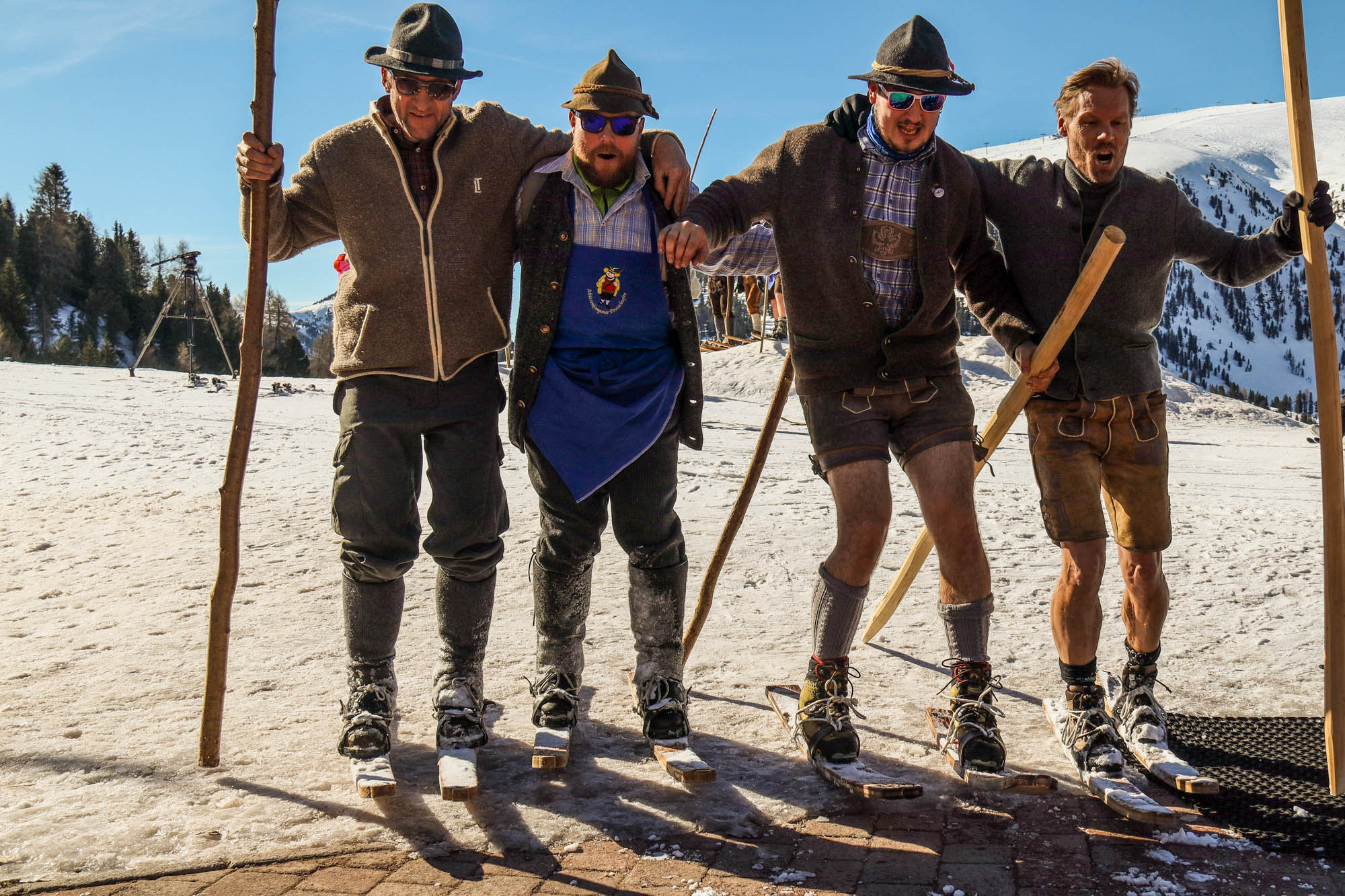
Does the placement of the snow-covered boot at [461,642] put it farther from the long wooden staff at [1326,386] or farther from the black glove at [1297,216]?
the black glove at [1297,216]

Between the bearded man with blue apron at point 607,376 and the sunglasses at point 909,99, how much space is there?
0.74 meters

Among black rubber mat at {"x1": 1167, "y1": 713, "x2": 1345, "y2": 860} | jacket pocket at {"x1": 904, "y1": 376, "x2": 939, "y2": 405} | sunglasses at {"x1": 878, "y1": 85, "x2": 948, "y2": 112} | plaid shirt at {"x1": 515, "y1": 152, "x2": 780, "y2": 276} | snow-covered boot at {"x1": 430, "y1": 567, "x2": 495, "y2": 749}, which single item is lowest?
black rubber mat at {"x1": 1167, "y1": 713, "x2": 1345, "y2": 860}

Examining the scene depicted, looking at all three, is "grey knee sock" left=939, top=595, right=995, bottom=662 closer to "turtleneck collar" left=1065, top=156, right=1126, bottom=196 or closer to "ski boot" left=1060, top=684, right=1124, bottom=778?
"ski boot" left=1060, top=684, right=1124, bottom=778

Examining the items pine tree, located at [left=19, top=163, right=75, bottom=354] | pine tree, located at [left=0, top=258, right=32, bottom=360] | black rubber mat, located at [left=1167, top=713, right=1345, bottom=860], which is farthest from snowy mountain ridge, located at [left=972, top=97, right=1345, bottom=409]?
black rubber mat, located at [left=1167, top=713, right=1345, bottom=860]

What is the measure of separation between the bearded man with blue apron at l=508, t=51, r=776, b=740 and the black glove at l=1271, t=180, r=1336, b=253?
1.79m

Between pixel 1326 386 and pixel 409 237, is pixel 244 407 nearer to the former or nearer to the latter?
pixel 409 237

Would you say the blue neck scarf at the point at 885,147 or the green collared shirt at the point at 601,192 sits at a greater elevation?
the blue neck scarf at the point at 885,147

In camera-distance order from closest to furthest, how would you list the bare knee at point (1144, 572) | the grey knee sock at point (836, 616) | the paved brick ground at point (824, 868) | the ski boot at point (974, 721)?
the paved brick ground at point (824, 868)
the ski boot at point (974, 721)
the grey knee sock at point (836, 616)
the bare knee at point (1144, 572)

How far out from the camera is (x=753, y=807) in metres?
3.19

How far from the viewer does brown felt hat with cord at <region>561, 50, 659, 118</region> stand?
11.3 ft

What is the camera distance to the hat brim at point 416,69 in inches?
131

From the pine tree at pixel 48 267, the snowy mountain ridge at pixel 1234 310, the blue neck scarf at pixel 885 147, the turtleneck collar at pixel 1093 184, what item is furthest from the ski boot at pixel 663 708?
the snowy mountain ridge at pixel 1234 310

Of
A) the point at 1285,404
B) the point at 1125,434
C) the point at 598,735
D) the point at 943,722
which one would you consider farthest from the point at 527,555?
the point at 1285,404

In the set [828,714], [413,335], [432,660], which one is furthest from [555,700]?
[413,335]
